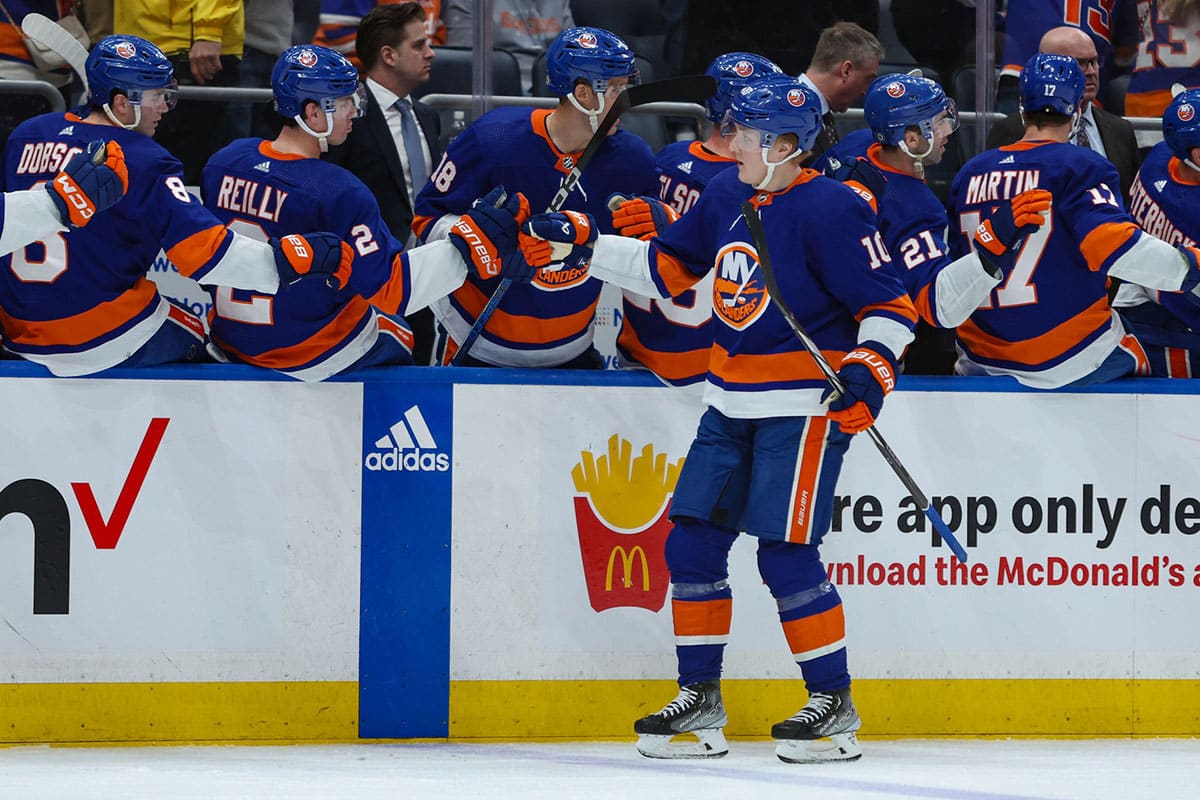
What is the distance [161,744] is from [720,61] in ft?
7.79

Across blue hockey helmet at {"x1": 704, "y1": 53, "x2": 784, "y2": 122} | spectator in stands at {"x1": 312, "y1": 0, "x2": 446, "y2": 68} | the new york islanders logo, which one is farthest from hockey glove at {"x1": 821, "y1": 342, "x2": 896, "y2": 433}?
spectator in stands at {"x1": 312, "y1": 0, "x2": 446, "y2": 68}

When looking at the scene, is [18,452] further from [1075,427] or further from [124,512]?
[1075,427]

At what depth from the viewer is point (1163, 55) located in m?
6.07

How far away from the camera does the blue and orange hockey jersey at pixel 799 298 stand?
A: 3922 millimetres

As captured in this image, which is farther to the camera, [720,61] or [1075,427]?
[720,61]

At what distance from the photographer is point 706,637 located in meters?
4.03

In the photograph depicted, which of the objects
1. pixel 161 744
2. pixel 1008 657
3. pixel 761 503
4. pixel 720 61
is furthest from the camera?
pixel 720 61

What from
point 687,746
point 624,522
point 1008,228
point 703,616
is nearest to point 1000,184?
point 1008,228

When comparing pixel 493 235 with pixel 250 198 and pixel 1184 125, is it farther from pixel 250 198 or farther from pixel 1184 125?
pixel 1184 125

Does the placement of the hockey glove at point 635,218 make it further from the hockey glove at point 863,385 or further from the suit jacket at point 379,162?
the suit jacket at point 379,162

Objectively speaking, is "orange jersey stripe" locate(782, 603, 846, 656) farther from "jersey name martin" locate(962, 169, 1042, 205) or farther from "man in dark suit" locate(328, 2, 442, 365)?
"man in dark suit" locate(328, 2, 442, 365)

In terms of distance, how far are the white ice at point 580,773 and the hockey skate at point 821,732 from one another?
1.5 inches

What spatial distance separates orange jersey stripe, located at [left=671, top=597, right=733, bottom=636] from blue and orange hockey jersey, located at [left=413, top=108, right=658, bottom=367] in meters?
0.90

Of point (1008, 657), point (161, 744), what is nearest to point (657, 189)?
point (1008, 657)
